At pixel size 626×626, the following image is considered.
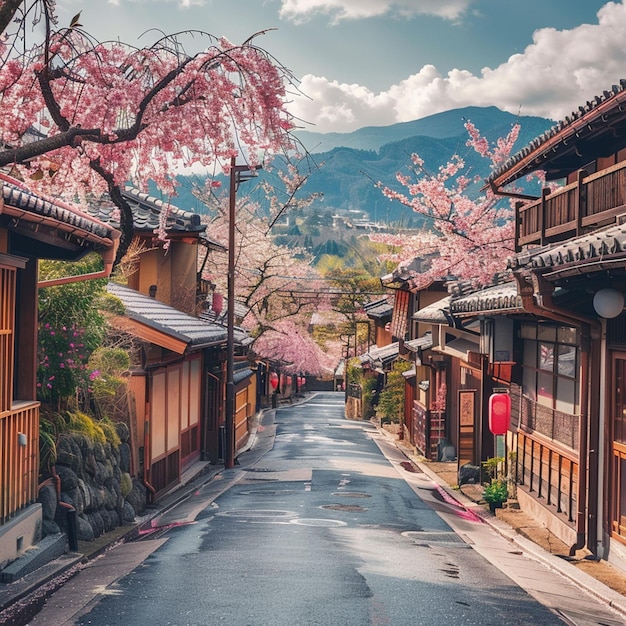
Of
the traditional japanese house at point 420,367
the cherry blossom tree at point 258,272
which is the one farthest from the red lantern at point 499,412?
the cherry blossom tree at point 258,272

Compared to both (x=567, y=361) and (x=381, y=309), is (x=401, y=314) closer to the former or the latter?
(x=381, y=309)

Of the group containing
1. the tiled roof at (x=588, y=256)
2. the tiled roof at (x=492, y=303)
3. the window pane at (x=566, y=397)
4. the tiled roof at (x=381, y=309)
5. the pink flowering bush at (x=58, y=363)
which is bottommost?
the window pane at (x=566, y=397)

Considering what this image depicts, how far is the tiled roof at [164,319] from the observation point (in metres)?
18.0

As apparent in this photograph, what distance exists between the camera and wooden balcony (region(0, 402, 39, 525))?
10398 mm

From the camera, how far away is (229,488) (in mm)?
21672

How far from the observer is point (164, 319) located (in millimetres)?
20344

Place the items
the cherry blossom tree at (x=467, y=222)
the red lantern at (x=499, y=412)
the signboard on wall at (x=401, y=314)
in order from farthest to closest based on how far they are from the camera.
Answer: the signboard on wall at (x=401, y=314)
the cherry blossom tree at (x=467, y=222)
the red lantern at (x=499, y=412)

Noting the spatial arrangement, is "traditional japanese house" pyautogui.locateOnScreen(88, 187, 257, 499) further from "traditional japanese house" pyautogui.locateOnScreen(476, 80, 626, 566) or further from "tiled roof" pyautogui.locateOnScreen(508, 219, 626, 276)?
"traditional japanese house" pyautogui.locateOnScreen(476, 80, 626, 566)

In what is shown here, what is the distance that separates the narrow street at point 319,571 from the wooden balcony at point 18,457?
135 cm

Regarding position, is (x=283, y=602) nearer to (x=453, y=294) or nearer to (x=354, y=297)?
(x=453, y=294)

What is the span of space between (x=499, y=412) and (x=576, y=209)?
551cm

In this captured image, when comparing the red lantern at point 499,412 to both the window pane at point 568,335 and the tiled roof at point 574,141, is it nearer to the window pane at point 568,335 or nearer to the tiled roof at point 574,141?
the window pane at point 568,335

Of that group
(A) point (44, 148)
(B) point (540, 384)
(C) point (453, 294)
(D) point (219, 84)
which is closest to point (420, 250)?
(C) point (453, 294)

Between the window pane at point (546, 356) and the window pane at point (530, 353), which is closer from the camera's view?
the window pane at point (546, 356)
